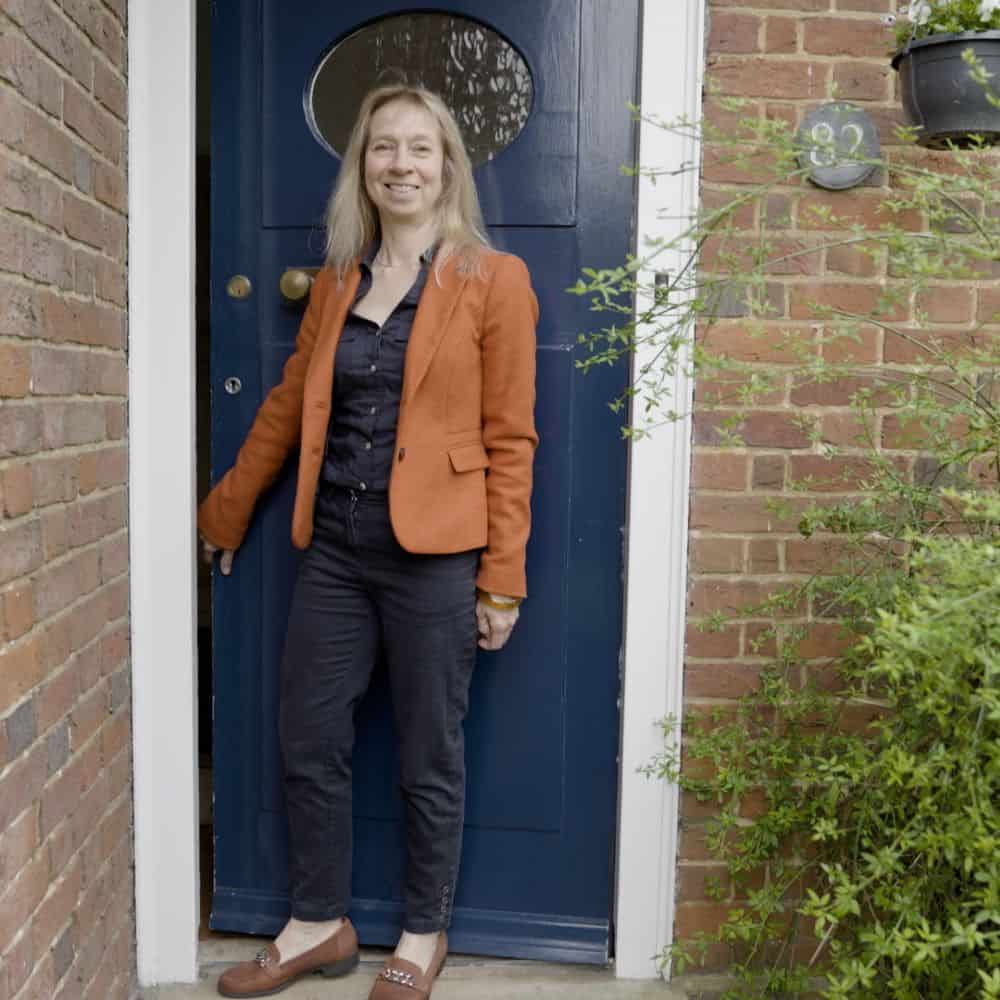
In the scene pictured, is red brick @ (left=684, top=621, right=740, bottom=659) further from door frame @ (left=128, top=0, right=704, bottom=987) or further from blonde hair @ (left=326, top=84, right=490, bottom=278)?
blonde hair @ (left=326, top=84, right=490, bottom=278)

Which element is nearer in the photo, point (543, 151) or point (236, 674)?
point (543, 151)

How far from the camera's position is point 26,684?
1.55m

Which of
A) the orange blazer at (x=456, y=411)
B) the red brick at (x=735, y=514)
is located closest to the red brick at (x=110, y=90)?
the orange blazer at (x=456, y=411)

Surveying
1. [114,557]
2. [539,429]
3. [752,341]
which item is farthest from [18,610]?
[752,341]

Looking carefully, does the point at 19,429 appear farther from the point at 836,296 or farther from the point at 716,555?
the point at 836,296

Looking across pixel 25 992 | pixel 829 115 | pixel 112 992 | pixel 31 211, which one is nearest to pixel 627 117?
pixel 829 115

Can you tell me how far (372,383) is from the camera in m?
1.99

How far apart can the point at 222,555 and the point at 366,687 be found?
432mm

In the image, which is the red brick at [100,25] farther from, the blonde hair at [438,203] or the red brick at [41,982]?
the red brick at [41,982]

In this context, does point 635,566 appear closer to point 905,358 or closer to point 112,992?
point 905,358

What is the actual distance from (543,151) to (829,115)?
1.84 ft

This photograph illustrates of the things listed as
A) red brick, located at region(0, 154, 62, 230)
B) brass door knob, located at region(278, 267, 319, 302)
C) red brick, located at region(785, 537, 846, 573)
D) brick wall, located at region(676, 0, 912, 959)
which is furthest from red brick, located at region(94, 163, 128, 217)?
red brick, located at region(785, 537, 846, 573)

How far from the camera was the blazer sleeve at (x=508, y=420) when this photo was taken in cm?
199

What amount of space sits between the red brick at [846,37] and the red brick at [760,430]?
27.8 inches
